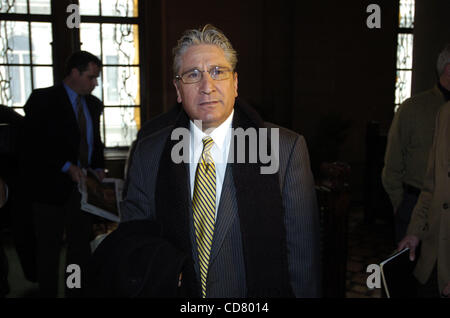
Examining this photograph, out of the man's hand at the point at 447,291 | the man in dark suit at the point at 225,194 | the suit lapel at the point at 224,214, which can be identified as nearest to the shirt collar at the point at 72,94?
the man in dark suit at the point at 225,194

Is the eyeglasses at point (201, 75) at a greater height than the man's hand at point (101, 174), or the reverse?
the eyeglasses at point (201, 75)

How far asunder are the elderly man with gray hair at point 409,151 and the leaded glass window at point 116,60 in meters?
4.51

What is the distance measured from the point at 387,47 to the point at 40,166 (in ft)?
19.3

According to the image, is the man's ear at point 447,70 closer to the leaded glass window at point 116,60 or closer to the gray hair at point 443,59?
the gray hair at point 443,59

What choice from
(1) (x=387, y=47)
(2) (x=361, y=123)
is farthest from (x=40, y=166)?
(1) (x=387, y=47)

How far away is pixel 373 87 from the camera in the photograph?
7.00m

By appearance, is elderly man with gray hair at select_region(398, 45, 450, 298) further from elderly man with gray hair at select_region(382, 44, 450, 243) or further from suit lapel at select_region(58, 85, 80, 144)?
suit lapel at select_region(58, 85, 80, 144)

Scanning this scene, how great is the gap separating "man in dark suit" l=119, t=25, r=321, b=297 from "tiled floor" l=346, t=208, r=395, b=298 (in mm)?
2327

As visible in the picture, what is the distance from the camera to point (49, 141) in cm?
323

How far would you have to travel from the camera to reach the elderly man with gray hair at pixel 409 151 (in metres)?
3.02

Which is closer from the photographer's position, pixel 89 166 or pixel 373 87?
pixel 89 166

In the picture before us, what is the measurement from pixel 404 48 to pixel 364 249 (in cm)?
423

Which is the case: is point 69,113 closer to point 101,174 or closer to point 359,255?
point 101,174
